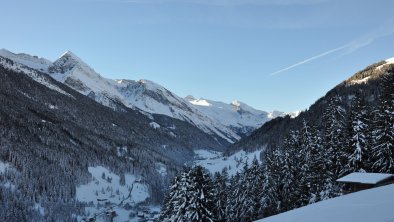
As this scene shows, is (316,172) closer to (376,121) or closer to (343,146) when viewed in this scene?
(343,146)

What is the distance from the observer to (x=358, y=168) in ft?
143

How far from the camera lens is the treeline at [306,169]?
42469 millimetres

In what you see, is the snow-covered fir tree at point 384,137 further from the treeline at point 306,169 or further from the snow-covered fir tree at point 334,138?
the snow-covered fir tree at point 334,138

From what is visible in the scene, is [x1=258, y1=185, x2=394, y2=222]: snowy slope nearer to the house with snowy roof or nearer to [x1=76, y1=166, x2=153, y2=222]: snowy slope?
the house with snowy roof

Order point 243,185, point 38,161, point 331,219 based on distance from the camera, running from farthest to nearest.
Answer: point 38,161, point 243,185, point 331,219

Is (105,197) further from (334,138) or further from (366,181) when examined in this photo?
(366,181)

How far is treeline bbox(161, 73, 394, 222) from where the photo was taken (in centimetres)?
4247

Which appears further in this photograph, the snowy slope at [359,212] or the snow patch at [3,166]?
the snow patch at [3,166]

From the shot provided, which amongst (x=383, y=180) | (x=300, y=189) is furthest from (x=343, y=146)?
(x=383, y=180)

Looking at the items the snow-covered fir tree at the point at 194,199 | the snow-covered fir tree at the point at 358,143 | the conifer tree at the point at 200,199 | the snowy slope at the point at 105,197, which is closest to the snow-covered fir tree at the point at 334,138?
the snow-covered fir tree at the point at 358,143

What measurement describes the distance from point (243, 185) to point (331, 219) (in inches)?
1809

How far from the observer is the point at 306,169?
51125 millimetres

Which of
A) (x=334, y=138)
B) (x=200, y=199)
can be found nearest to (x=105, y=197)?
(x=200, y=199)

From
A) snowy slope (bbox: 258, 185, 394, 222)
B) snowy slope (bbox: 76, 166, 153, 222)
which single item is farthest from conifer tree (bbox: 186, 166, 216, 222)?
snowy slope (bbox: 76, 166, 153, 222)
